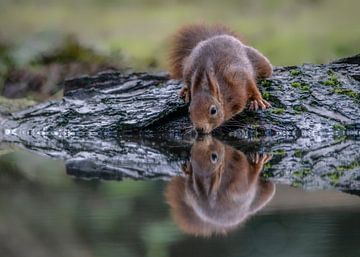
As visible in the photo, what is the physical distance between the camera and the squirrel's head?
8188mm

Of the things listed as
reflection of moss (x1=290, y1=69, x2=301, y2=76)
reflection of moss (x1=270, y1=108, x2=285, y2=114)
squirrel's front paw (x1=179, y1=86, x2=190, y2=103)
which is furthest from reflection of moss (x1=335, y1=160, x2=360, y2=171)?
reflection of moss (x1=290, y1=69, x2=301, y2=76)

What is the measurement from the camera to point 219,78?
8562 millimetres

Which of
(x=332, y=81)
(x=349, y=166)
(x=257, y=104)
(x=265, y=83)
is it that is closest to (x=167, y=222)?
(x=349, y=166)

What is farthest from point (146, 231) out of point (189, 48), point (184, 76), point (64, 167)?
point (189, 48)

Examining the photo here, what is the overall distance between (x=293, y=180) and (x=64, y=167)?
5.92ft

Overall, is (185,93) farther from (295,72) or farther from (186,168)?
(186,168)

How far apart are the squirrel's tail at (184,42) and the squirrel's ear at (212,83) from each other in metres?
1.02

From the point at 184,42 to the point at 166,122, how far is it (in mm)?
911

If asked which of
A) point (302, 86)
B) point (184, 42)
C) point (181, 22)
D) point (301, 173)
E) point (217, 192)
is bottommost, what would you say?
point (181, 22)

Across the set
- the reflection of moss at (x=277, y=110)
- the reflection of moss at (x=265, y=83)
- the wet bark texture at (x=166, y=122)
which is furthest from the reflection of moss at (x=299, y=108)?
the reflection of moss at (x=265, y=83)

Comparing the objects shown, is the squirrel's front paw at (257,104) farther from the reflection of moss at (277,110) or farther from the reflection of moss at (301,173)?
the reflection of moss at (301,173)

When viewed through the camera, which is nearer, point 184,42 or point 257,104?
point 257,104

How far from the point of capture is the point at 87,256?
4.12 m

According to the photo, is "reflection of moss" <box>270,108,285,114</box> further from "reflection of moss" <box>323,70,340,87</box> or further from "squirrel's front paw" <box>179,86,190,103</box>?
"squirrel's front paw" <box>179,86,190,103</box>
